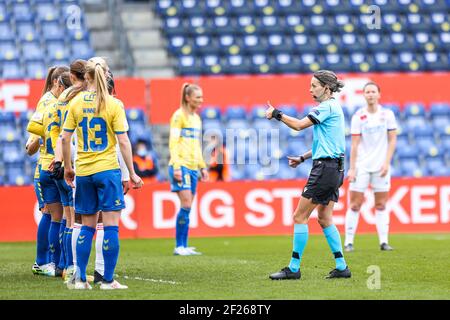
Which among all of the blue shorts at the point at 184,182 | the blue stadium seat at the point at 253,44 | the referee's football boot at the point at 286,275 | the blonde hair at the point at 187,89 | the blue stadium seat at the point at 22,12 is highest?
the blue stadium seat at the point at 22,12

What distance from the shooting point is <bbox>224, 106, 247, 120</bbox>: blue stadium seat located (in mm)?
21047

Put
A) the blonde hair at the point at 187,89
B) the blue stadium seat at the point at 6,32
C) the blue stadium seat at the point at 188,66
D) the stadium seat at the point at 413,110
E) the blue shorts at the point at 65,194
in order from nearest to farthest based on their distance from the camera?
1. the blue shorts at the point at 65,194
2. the blonde hair at the point at 187,89
3. the stadium seat at the point at 413,110
4. the blue stadium seat at the point at 6,32
5. the blue stadium seat at the point at 188,66

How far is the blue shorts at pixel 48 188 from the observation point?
10.5 meters

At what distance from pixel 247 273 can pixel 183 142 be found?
3.71 m

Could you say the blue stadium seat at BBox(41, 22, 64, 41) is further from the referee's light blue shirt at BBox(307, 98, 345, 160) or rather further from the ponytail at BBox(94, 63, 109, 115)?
the ponytail at BBox(94, 63, 109, 115)

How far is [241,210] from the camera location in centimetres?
1780

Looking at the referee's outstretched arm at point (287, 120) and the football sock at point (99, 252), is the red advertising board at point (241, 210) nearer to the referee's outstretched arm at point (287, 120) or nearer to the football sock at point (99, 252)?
the football sock at point (99, 252)

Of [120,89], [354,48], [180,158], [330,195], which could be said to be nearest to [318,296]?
[330,195]

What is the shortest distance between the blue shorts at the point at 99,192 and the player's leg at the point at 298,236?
1865 mm

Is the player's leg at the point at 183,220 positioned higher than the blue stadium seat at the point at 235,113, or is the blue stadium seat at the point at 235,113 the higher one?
the blue stadium seat at the point at 235,113

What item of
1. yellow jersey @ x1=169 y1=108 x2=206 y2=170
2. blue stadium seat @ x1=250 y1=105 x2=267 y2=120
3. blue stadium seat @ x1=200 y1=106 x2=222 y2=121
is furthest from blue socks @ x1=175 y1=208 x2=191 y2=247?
blue stadium seat @ x1=250 y1=105 x2=267 y2=120

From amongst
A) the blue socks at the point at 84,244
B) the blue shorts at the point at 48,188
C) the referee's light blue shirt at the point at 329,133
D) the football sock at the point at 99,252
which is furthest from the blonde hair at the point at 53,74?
the referee's light blue shirt at the point at 329,133

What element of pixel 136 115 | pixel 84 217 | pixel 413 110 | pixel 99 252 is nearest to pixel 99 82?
pixel 84 217
